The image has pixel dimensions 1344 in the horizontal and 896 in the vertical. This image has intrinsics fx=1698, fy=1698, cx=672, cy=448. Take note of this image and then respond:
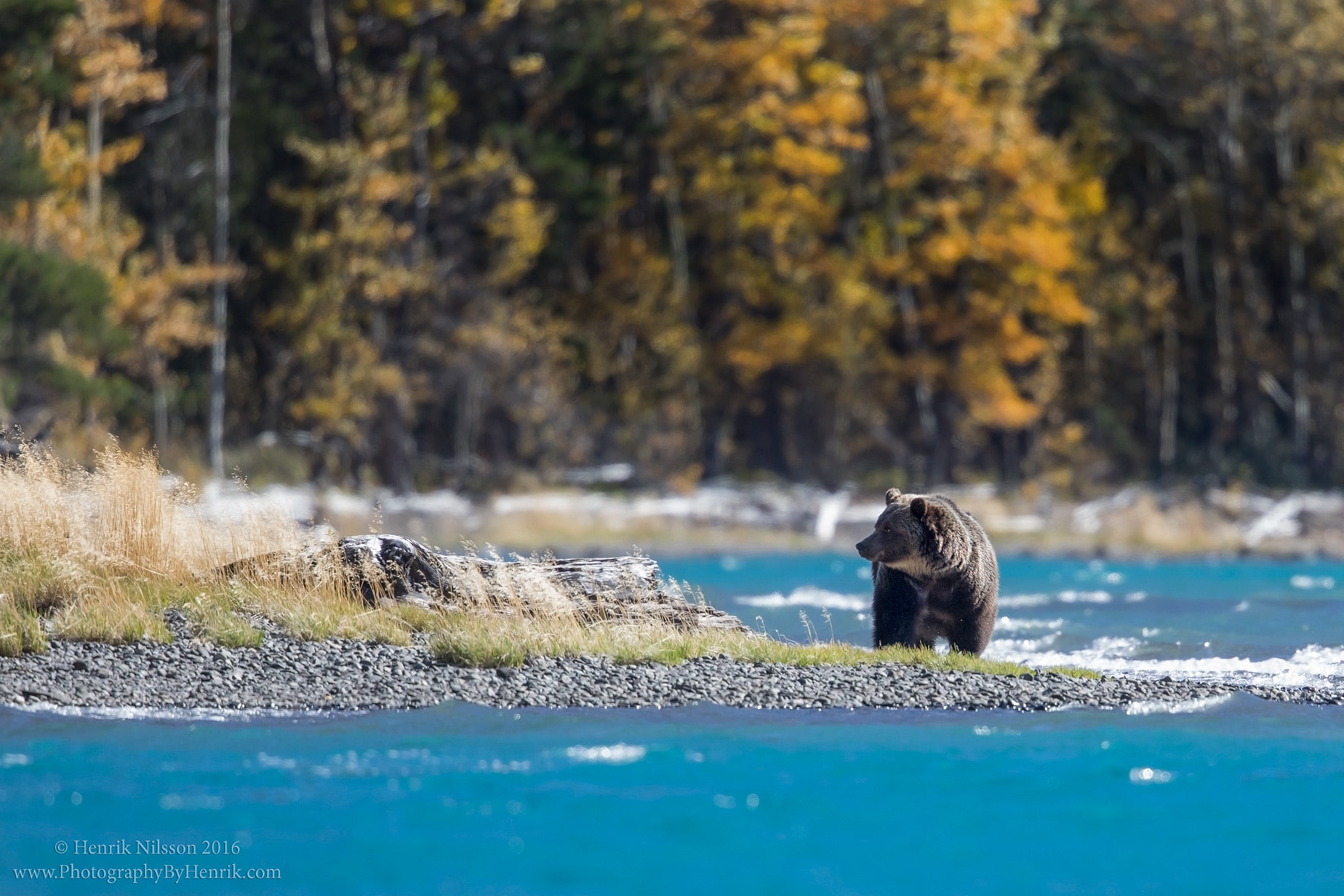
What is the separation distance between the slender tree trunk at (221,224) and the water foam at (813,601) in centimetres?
907

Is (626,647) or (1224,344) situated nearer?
(626,647)

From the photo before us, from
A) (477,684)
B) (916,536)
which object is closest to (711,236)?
(916,536)

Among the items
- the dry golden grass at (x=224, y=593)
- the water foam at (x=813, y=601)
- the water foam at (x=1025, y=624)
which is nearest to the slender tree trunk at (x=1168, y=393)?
the water foam at (x=813, y=601)

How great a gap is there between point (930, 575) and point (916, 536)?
1.06ft

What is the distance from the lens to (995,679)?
393 inches

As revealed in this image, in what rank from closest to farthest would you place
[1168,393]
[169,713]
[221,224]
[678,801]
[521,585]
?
[678,801] → [169,713] → [521,585] → [221,224] → [1168,393]

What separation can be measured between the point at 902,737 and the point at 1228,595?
1019 centimetres

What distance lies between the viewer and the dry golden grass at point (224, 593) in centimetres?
1036

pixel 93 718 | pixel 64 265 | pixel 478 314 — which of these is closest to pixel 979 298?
pixel 478 314

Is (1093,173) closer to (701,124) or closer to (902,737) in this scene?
(701,124)

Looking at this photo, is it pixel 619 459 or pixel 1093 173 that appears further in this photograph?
pixel 1093 173

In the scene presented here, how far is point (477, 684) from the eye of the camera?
9.70m

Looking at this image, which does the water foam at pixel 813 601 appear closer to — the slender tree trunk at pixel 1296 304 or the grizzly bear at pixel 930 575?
the grizzly bear at pixel 930 575

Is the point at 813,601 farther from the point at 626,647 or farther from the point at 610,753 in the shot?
the point at 610,753
